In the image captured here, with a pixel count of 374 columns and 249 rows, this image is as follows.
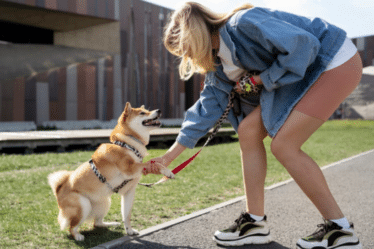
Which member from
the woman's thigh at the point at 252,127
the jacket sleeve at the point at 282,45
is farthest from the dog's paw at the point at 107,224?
the jacket sleeve at the point at 282,45

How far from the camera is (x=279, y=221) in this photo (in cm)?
314

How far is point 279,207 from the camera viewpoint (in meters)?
3.64

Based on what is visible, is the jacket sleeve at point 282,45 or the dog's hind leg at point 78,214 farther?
the dog's hind leg at point 78,214

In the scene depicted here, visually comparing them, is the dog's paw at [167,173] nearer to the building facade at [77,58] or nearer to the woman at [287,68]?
the woman at [287,68]

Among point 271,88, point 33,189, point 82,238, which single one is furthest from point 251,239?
point 33,189

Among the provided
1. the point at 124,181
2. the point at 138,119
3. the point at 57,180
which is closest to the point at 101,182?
the point at 124,181

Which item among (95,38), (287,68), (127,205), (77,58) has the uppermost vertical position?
(287,68)

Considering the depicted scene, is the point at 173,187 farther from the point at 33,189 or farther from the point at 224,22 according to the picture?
the point at 224,22

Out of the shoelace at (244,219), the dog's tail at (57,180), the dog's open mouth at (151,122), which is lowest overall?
the shoelace at (244,219)

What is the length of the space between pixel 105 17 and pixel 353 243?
57.1ft

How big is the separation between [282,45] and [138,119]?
141 cm

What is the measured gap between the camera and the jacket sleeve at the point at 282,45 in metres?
2.10

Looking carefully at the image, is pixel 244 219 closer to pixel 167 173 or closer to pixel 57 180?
pixel 167 173

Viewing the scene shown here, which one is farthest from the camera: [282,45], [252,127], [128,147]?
[128,147]
